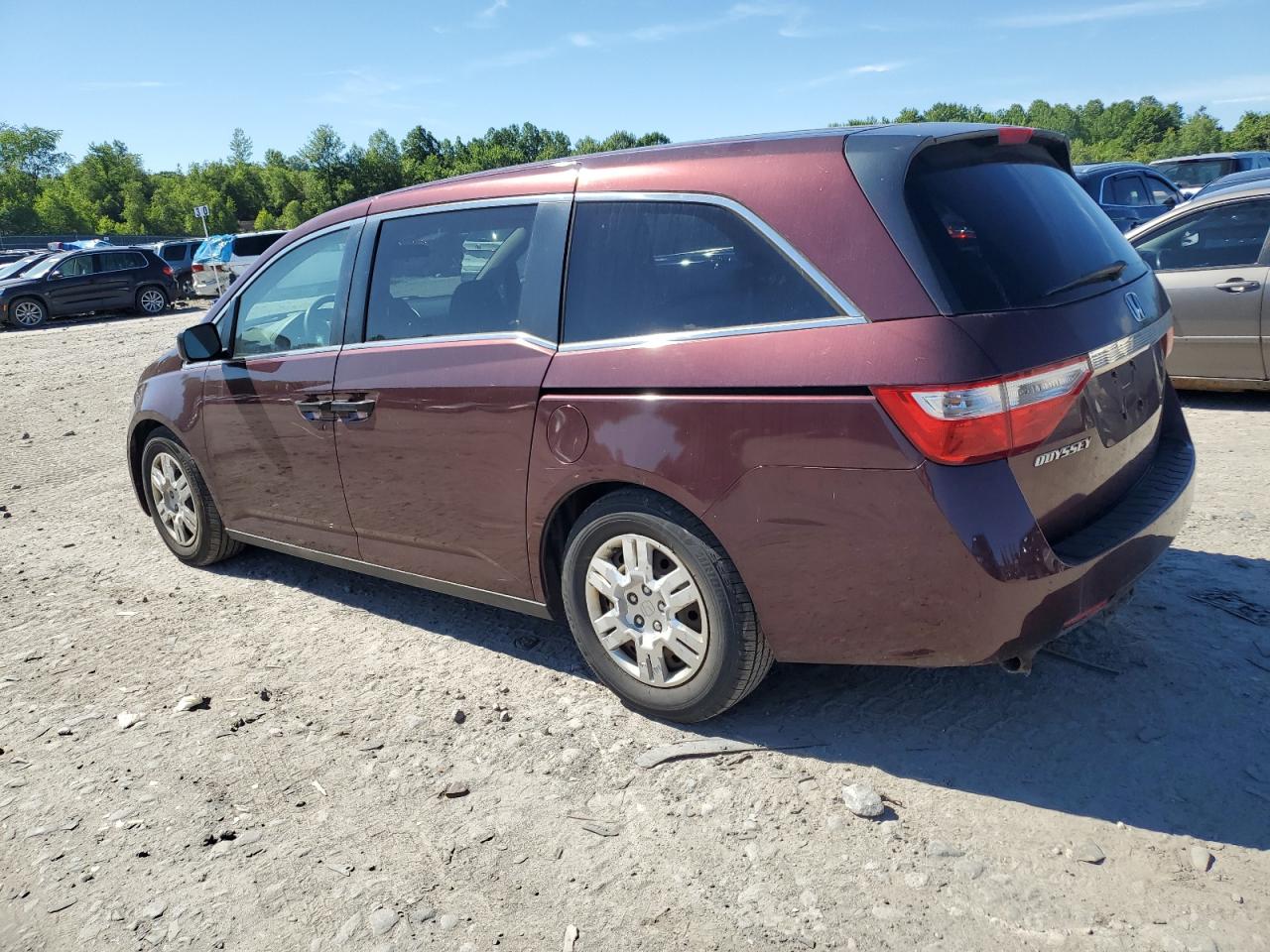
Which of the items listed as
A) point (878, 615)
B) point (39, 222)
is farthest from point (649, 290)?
point (39, 222)

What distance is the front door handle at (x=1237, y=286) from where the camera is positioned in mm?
7148

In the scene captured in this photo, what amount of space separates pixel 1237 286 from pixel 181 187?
4268 inches

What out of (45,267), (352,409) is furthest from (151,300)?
(352,409)

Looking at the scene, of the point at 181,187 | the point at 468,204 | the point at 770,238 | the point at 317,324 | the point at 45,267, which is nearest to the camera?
the point at 770,238

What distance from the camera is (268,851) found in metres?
2.98

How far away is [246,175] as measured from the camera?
108 metres

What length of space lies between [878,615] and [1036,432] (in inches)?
26.8

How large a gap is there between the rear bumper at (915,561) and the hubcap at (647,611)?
0.91 feet

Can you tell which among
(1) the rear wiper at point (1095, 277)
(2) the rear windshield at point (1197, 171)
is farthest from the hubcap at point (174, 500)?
(2) the rear windshield at point (1197, 171)

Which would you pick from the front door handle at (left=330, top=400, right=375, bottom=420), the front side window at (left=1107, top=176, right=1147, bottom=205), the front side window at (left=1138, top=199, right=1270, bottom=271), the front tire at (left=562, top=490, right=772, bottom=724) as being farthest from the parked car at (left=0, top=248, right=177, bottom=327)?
the front tire at (left=562, top=490, right=772, bottom=724)

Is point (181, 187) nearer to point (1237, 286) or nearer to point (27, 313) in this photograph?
point (27, 313)

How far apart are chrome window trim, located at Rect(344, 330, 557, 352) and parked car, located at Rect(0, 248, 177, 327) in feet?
76.0

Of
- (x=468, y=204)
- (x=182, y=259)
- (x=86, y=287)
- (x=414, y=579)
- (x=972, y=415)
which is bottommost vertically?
(x=414, y=579)

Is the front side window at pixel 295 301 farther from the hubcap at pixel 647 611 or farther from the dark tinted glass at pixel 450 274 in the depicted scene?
the hubcap at pixel 647 611
